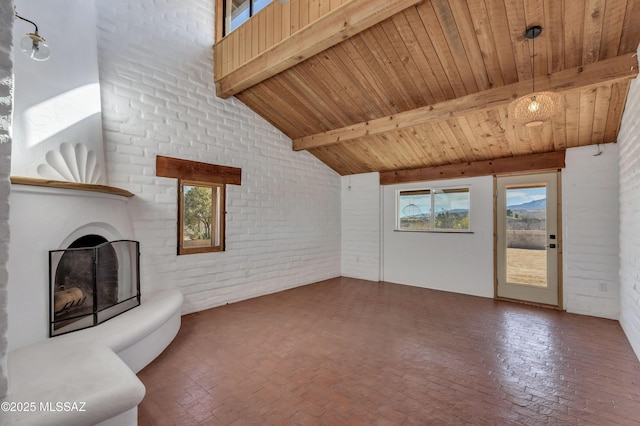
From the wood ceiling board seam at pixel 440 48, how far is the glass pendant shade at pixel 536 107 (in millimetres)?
830

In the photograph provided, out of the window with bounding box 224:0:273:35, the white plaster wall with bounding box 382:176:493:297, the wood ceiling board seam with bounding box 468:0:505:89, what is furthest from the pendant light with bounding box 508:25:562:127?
the window with bounding box 224:0:273:35

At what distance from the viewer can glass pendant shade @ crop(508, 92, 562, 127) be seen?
2568 mm

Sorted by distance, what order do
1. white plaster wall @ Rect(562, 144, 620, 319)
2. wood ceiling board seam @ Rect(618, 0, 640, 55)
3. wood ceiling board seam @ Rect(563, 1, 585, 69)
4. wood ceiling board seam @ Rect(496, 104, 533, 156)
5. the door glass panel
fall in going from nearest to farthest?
wood ceiling board seam @ Rect(618, 0, 640, 55)
wood ceiling board seam @ Rect(563, 1, 585, 69)
wood ceiling board seam @ Rect(496, 104, 533, 156)
white plaster wall @ Rect(562, 144, 620, 319)
the door glass panel

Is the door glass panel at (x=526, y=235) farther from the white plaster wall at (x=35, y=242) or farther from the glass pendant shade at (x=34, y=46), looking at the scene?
the glass pendant shade at (x=34, y=46)

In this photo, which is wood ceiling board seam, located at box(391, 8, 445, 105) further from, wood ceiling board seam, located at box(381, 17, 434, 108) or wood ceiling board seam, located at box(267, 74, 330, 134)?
wood ceiling board seam, located at box(267, 74, 330, 134)

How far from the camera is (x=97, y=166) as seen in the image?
2982 millimetres

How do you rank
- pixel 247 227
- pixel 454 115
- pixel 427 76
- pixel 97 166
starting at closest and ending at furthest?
1. pixel 97 166
2. pixel 427 76
3. pixel 454 115
4. pixel 247 227

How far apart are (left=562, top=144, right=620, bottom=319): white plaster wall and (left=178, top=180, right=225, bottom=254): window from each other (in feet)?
16.7

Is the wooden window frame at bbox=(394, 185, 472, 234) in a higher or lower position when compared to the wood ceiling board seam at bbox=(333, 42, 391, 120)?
lower

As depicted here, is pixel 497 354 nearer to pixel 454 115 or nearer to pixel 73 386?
pixel 454 115

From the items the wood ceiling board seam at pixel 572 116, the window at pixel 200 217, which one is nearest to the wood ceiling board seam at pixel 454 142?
the wood ceiling board seam at pixel 572 116

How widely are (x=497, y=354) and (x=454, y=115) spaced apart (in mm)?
2712

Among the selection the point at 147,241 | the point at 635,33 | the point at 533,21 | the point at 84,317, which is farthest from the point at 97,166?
the point at 635,33

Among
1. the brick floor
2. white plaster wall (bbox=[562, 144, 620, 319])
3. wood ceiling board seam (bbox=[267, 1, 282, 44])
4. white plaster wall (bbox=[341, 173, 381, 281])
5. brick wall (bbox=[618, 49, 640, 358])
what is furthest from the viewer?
white plaster wall (bbox=[341, 173, 381, 281])
